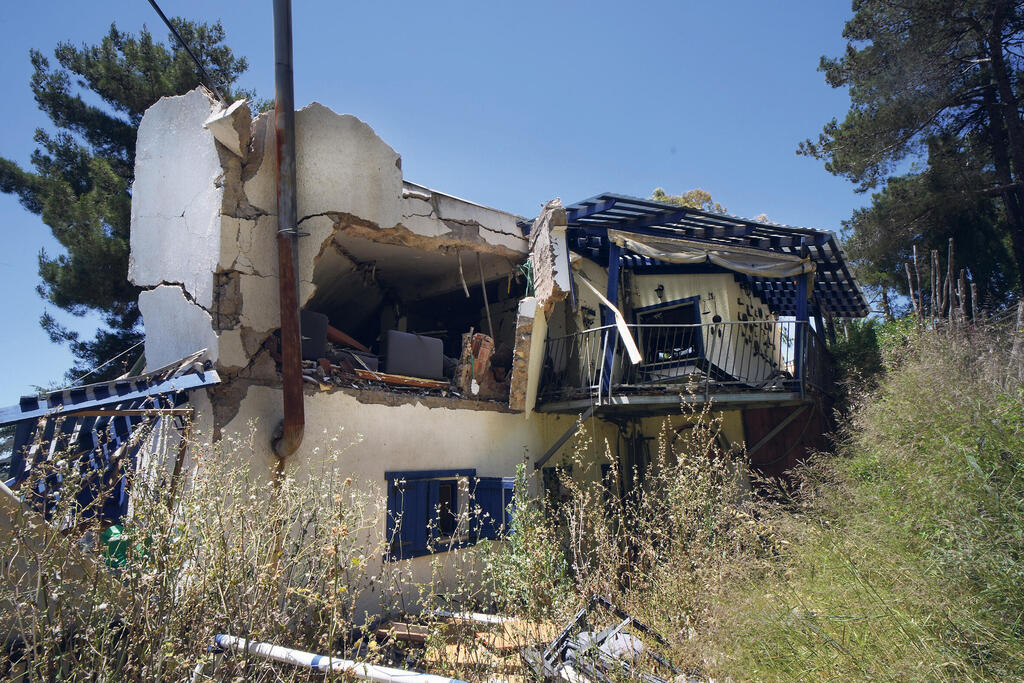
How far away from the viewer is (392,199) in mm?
7535

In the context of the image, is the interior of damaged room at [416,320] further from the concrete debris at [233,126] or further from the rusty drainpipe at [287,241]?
the concrete debris at [233,126]

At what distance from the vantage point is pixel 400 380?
7.58 meters

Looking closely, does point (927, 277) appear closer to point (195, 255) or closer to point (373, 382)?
point (373, 382)

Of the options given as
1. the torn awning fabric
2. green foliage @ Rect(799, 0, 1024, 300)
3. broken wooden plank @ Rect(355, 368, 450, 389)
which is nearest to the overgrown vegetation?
the torn awning fabric

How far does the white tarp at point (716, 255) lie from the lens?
341 inches

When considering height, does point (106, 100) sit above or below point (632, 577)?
above

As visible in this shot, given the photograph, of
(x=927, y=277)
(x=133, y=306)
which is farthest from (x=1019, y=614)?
(x=133, y=306)

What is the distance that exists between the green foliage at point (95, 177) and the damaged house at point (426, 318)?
140 inches

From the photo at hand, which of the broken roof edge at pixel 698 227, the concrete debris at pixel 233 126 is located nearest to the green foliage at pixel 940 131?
the broken roof edge at pixel 698 227

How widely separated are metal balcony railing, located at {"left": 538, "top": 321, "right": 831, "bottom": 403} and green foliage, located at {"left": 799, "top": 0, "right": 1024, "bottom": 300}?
3308 mm

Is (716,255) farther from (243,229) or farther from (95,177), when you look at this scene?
(95,177)

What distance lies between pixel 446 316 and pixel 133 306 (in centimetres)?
557

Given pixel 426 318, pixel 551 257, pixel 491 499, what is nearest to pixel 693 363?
pixel 551 257

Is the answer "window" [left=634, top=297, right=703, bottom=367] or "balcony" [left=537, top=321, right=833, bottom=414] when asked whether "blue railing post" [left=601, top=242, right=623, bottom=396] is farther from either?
"window" [left=634, top=297, right=703, bottom=367]
